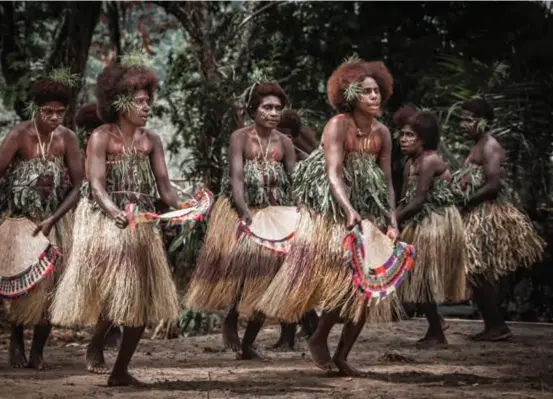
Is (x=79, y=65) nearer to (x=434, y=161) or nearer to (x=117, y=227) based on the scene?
(x=434, y=161)

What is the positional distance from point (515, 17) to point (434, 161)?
4227 millimetres

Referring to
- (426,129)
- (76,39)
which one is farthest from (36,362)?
(76,39)

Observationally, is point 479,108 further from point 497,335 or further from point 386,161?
point 386,161

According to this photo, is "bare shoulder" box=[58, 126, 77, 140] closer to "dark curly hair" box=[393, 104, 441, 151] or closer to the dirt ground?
the dirt ground

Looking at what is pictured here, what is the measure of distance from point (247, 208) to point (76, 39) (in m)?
4.16

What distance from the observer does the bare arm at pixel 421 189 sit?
7082 mm

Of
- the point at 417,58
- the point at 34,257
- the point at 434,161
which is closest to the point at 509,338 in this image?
the point at 434,161

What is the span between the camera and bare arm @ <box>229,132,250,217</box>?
21.7ft

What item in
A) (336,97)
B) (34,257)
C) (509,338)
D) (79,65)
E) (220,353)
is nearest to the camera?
(336,97)

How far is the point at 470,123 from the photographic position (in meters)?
7.68

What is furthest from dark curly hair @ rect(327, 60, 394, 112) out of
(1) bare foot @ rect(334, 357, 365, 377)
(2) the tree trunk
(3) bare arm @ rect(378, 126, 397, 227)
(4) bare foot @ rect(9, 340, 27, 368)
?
(2) the tree trunk

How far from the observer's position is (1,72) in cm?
1086

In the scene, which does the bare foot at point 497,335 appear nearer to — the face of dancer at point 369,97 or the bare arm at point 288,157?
the bare arm at point 288,157

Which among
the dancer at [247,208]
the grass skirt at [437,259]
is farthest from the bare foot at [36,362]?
the grass skirt at [437,259]
